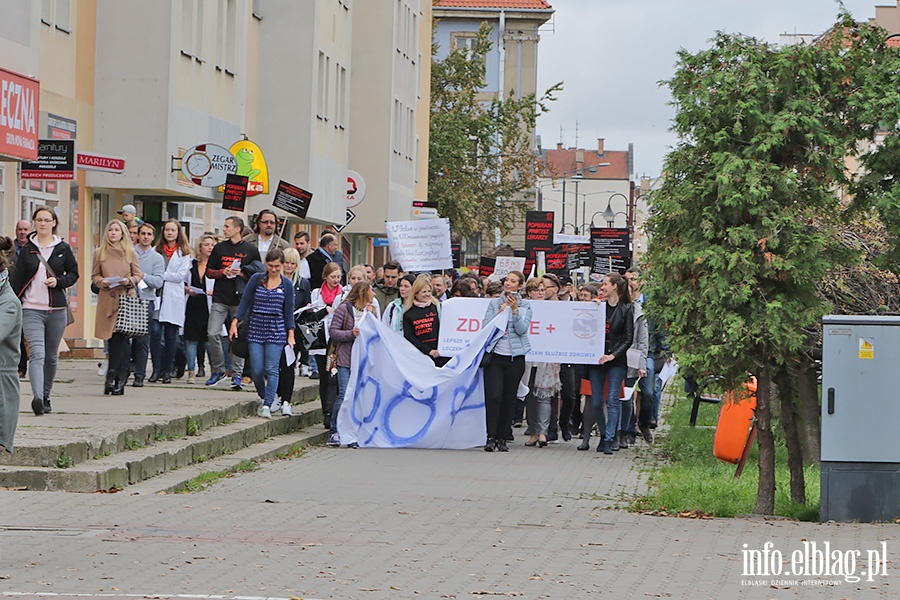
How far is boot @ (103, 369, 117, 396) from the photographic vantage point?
658 inches

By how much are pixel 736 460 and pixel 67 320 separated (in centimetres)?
734

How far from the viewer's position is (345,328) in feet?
58.8

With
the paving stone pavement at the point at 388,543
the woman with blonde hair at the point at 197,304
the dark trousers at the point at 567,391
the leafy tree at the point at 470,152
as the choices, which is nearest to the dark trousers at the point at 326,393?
the woman with blonde hair at the point at 197,304

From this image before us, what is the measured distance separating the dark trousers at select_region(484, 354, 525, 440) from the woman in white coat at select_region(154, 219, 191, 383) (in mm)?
3732

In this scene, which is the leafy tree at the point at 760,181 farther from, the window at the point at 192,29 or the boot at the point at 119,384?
the window at the point at 192,29

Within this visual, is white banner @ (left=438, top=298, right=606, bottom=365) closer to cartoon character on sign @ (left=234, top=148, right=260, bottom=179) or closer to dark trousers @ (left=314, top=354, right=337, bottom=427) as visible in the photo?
dark trousers @ (left=314, top=354, right=337, bottom=427)

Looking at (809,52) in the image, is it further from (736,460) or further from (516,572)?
(736,460)

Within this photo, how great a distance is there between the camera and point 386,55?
163ft

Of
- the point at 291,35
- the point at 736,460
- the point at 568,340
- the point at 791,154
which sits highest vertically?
the point at 291,35

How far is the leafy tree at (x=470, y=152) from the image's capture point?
61719 millimetres

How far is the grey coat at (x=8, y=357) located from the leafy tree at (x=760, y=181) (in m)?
4.70

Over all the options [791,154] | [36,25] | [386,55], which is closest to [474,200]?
[386,55]

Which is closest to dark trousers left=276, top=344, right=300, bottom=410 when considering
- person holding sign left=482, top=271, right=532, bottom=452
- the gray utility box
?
person holding sign left=482, top=271, right=532, bottom=452

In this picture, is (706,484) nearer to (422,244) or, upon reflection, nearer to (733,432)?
(733,432)
